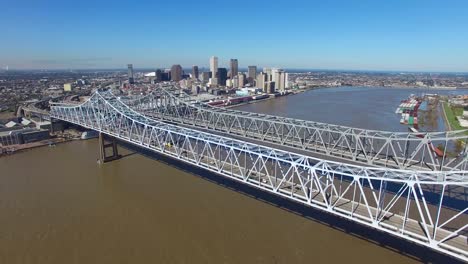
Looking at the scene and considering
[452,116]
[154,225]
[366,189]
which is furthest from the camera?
[452,116]

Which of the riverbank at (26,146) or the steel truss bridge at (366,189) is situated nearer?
the steel truss bridge at (366,189)

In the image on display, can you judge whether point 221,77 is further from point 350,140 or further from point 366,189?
point 366,189

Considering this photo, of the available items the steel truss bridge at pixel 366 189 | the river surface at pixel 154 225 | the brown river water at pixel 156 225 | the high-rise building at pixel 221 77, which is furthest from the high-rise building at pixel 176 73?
the brown river water at pixel 156 225

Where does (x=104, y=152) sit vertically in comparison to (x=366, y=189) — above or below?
above

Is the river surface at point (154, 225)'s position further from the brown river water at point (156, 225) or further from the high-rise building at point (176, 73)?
the high-rise building at point (176, 73)

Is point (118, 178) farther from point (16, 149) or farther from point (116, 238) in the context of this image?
point (16, 149)

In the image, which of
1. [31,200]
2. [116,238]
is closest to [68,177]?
[31,200]

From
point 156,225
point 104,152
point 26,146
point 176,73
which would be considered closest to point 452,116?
point 156,225

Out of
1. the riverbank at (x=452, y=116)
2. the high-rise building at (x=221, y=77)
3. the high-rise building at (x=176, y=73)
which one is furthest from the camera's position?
the high-rise building at (x=176, y=73)
